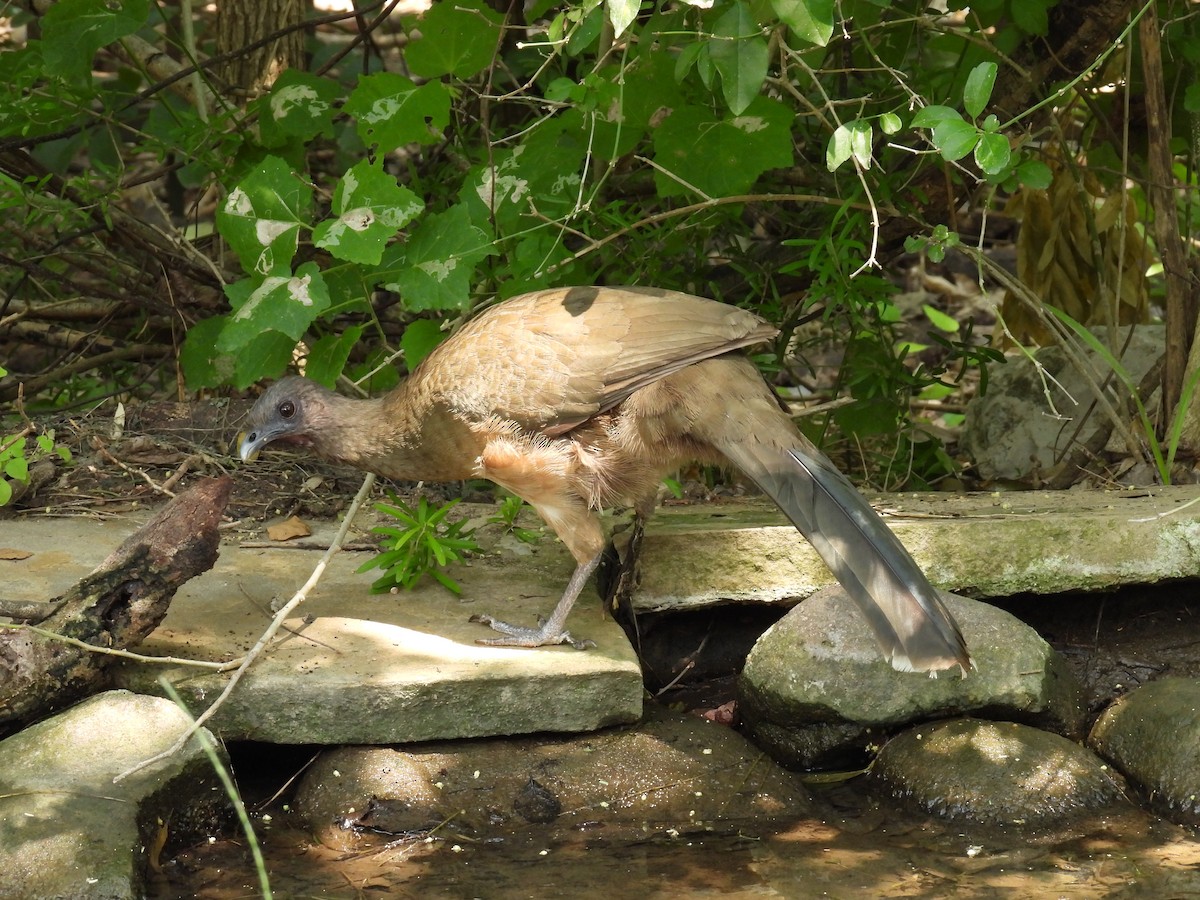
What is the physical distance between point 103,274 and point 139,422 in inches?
32.7

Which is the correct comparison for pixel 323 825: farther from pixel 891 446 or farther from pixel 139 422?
pixel 891 446

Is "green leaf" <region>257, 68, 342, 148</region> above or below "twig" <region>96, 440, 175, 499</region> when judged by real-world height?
above

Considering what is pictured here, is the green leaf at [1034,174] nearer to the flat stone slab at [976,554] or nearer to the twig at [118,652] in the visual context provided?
the flat stone slab at [976,554]

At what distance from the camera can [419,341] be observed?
4.61 m

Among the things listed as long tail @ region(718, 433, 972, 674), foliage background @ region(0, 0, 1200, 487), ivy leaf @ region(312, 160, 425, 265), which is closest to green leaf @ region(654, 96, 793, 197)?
foliage background @ region(0, 0, 1200, 487)

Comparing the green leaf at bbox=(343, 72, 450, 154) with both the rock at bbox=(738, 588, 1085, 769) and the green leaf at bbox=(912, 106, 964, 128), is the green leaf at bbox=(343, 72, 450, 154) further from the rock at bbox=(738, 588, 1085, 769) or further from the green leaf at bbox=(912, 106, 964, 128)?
the rock at bbox=(738, 588, 1085, 769)

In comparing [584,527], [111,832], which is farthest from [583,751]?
[111,832]

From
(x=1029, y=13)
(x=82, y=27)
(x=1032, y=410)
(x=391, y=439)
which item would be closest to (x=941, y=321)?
(x=1032, y=410)

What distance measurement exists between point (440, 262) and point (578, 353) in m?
0.56

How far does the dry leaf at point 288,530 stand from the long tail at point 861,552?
1.54 meters

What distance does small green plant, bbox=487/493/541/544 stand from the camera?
4461mm

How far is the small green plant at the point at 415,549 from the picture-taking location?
398cm

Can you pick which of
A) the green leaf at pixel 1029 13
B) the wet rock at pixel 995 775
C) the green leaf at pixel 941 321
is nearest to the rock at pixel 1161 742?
the wet rock at pixel 995 775

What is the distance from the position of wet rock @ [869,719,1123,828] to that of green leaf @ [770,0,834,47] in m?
1.83
